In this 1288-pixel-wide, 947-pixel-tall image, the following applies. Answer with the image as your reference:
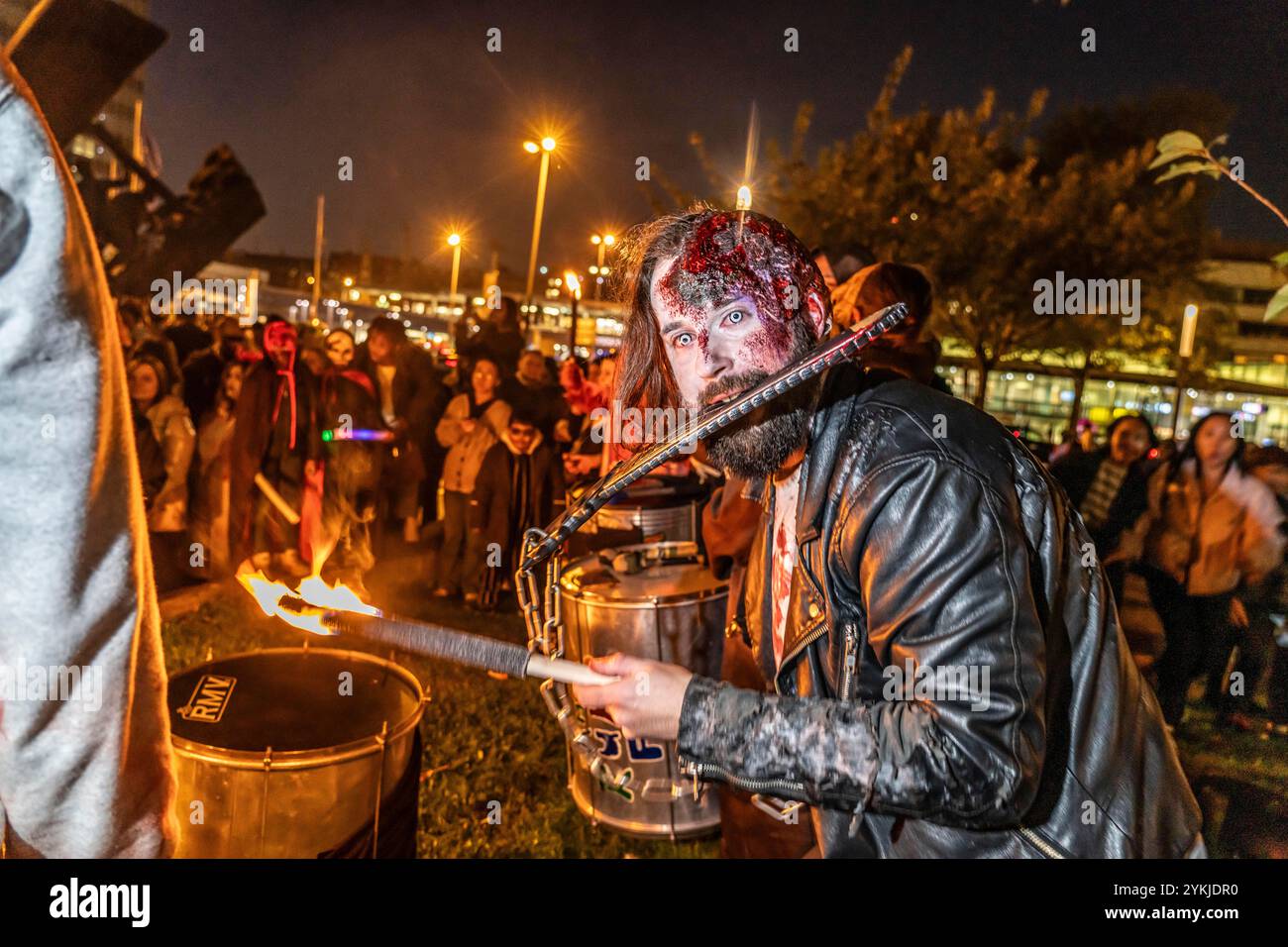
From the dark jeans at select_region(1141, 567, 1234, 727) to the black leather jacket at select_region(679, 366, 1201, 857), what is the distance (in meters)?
6.02

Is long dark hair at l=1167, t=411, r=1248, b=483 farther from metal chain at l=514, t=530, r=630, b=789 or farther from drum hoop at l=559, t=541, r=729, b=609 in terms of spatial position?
metal chain at l=514, t=530, r=630, b=789

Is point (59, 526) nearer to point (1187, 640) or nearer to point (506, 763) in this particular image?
point (506, 763)

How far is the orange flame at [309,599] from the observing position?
6.46ft

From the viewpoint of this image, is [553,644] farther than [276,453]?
No

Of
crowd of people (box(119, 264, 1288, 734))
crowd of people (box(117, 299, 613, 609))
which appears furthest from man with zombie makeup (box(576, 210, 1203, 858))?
crowd of people (box(117, 299, 613, 609))

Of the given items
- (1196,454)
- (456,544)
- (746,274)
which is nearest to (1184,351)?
(1196,454)

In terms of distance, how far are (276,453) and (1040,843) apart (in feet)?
26.3

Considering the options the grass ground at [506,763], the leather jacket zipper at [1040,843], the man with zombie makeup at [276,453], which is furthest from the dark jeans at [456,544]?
the leather jacket zipper at [1040,843]

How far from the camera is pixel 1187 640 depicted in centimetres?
708

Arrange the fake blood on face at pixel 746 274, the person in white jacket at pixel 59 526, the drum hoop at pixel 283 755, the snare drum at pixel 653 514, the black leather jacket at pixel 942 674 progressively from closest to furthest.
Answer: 1. the person in white jacket at pixel 59 526
2. the black leather jacket at pixel 942 674
3. the fake blood on face at pixel 746 274
4. the drum hoop at pixel 283 755
5. the snare drum at pixel 653 514

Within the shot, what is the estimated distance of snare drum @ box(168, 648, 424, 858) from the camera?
8.89ft

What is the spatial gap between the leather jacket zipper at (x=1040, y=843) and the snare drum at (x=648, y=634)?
8.12ft

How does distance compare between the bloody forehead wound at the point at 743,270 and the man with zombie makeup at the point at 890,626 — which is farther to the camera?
the bloody forehead wound at the point at 743,270

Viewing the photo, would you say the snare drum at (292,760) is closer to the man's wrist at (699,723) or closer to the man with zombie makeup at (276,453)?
the man's wrist at (699,723)
